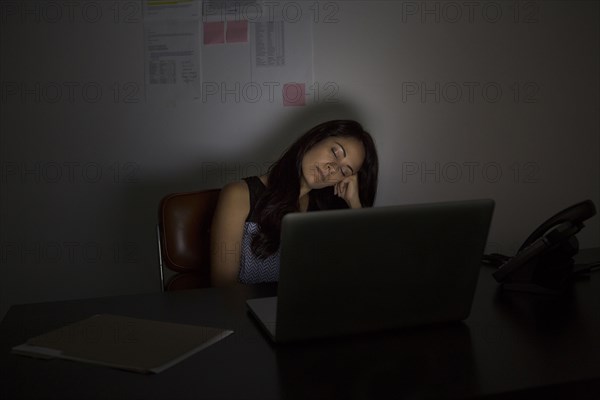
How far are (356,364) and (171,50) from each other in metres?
2.00

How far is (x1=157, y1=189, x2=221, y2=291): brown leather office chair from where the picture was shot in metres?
1.86

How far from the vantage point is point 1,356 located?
106 cm

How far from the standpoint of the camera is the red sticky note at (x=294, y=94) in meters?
2.75

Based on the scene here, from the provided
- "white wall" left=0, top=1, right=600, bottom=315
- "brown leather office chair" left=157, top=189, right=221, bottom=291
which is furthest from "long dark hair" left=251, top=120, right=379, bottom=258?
"white wall" left=0, top=1, right=600, bottom=315

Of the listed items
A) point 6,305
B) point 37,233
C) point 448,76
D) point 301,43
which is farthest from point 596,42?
point 6,305

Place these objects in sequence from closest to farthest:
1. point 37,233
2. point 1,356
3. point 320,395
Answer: point 320,395 → point 1,356 → point 37,233

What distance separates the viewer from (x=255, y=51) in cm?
271

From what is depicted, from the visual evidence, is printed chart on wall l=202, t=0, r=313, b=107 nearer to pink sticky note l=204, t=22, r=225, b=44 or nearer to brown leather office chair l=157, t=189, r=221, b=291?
pink sticky note l=204, t=22, r=225, b=44

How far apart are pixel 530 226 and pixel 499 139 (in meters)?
0.48

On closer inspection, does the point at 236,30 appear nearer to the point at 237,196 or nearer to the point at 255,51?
the point at 255,51

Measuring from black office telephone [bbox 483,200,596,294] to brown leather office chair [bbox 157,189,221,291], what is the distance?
0.92m

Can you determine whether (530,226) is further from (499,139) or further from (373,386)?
(373,386)

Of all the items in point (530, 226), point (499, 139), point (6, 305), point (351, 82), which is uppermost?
point (351, 82)

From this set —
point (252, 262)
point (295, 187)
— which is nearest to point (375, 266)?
point (252, 262)
